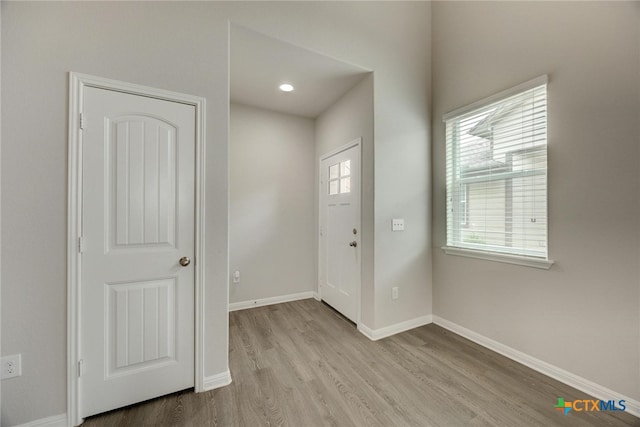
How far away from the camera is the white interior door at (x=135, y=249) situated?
151 centimetres

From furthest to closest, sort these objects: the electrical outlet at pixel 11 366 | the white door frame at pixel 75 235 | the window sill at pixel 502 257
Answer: the window sill at pixel 502 257 < the white door frame at pixel 75 235 < the electrical outlet at pixel 11 366

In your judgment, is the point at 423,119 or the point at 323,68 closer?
the point at 323,68

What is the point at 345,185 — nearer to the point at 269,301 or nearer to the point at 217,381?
the point at 269,301

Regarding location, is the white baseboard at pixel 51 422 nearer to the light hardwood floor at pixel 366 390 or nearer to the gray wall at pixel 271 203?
the light hardwood floor at pixel 366 390

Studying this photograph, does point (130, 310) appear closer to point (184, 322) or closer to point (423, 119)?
point (184, 322)

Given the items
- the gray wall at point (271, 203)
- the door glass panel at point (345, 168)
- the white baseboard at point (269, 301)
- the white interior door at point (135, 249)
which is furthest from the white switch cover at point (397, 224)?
the white interior door at point (135, 249)

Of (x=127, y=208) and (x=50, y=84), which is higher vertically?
(x=50, y=84)

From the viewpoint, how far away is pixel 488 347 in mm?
2322

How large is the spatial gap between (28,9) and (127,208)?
117 centimetres

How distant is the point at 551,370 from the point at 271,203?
3203 mm

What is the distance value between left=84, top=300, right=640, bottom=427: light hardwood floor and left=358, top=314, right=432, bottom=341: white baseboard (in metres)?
0.07

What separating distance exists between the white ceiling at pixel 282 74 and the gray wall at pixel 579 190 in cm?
142

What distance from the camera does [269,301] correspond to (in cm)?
343

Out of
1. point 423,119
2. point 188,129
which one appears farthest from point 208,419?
point 423,119
